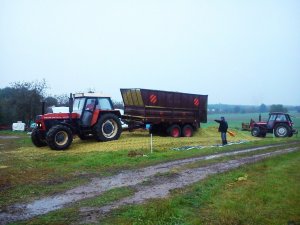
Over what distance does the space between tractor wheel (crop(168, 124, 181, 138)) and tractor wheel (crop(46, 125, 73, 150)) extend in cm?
763

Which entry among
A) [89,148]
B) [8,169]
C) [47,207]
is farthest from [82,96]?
[47,207]

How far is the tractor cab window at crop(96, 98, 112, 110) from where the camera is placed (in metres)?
19.0

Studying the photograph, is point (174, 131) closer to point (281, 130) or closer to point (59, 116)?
point (59, 116)

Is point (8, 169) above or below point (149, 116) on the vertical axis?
below

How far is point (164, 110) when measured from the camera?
Answer: 22.6 m

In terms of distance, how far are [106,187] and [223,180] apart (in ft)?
11.2

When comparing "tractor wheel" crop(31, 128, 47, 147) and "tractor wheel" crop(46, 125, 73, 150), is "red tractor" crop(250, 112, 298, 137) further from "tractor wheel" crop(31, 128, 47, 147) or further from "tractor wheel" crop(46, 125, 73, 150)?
"tractor wheel" crop(31, 128, 47, 147)

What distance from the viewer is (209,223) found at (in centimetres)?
705

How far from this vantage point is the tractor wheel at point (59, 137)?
16.5 metres

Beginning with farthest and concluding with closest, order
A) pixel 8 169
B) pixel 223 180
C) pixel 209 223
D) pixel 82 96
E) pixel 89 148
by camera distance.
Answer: pixel 82 96 → pixel 89 148 → pixel 8 169 → pixel 223 180 → pixel 209 223

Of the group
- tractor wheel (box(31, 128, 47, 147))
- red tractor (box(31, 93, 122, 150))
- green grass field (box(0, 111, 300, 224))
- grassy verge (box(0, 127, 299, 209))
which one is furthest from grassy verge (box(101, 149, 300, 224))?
tractor wheel (box(31, 128, 47, 147))

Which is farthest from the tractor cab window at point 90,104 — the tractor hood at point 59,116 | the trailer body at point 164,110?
the trailer body at point 164,110

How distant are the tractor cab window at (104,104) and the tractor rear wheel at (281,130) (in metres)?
16.5

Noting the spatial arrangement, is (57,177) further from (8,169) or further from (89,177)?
(8,169)
